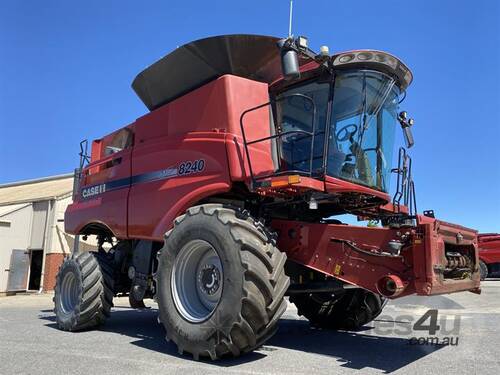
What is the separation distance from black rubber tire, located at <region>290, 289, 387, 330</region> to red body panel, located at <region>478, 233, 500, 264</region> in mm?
18848

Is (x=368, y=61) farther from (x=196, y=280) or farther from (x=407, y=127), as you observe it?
(x=196, y=280)

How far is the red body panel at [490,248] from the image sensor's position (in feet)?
78.3

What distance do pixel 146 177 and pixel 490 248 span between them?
21.8 m

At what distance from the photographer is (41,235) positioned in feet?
70.0

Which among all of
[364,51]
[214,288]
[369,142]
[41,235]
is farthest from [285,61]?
[41,235]

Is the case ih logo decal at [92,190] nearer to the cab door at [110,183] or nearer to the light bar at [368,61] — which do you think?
the cab door at [110,183]

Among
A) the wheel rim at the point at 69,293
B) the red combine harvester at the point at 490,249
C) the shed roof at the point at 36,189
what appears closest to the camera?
the wheel rim at the point at 69,293

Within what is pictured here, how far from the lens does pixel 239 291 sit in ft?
16.2

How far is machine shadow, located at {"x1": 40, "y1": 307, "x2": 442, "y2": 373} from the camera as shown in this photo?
5.10 meters

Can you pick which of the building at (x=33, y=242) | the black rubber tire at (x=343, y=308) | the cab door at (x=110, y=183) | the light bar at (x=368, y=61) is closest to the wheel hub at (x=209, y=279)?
the cab door at (x=110, y=183)

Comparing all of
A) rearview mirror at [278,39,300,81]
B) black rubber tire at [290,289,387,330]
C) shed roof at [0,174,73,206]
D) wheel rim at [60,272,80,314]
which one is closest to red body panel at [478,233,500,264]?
black rubber tire at [290,289,387,330]

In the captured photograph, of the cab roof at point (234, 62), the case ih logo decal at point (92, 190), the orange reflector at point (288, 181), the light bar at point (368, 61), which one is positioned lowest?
the orange reflector at point (288, 181)

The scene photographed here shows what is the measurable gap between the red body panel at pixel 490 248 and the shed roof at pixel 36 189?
20.3 meters

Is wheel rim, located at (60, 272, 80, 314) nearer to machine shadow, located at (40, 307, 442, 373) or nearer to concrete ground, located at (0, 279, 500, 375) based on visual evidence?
concrete ground, located at (0, 279, 500, 375)
